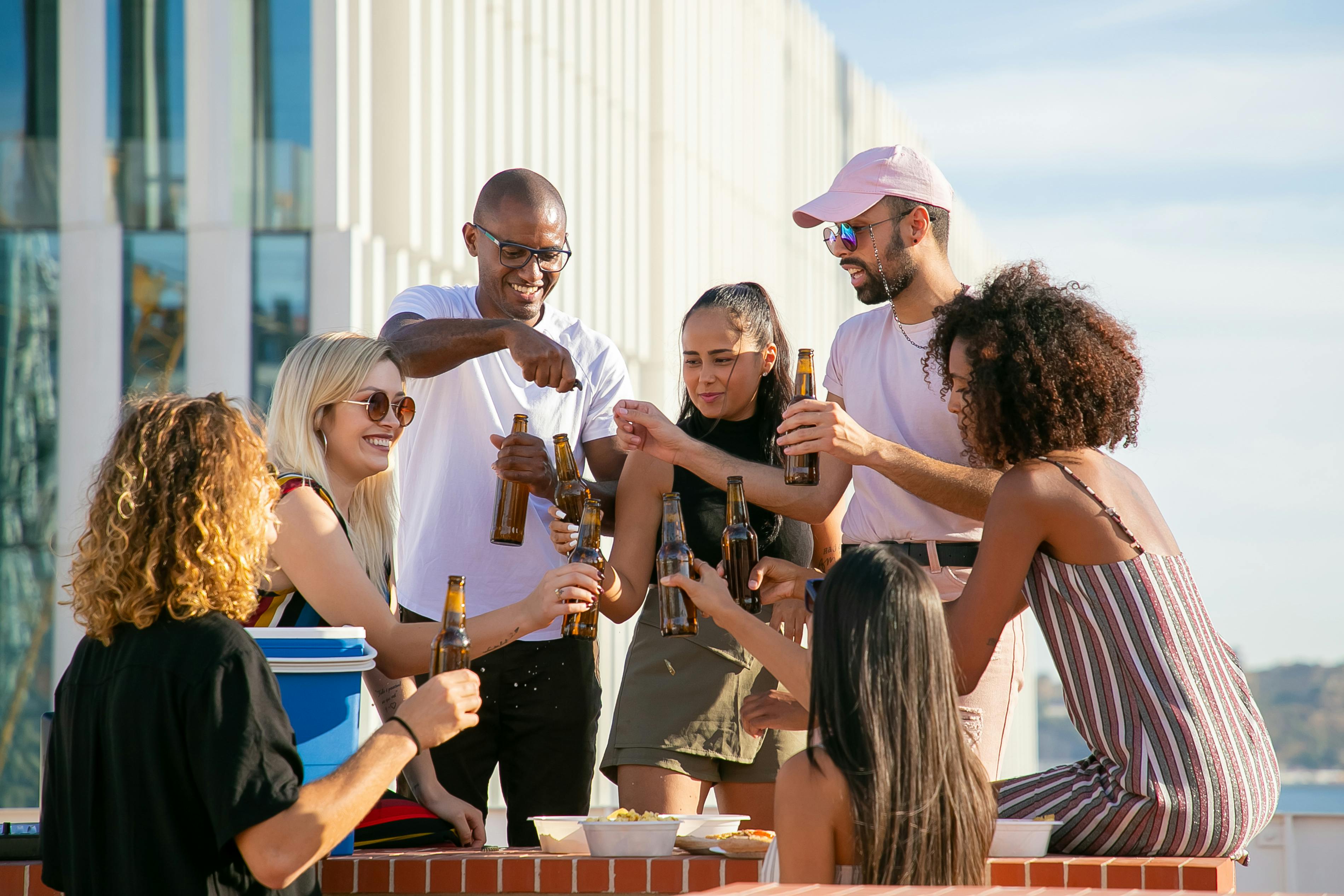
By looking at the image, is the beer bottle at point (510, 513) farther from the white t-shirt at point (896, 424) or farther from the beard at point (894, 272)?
the beard at point (894, 272)

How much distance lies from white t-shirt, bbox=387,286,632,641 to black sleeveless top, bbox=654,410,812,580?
1.44 ft

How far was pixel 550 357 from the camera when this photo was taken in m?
3.68

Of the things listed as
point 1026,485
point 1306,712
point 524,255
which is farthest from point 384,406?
point 1306,712

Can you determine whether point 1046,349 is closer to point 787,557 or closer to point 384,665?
point 787,557

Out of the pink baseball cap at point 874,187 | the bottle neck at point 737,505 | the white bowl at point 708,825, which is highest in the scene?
the pink baseball cap at point 874,187

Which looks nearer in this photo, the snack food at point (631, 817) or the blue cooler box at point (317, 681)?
the blue cooler box at point (317, 681)

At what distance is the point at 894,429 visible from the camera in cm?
376

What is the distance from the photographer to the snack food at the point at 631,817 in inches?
111

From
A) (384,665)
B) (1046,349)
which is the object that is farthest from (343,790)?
(1046,349)

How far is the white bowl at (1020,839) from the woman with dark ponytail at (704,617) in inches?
37.8

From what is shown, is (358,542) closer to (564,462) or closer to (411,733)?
(564,462)

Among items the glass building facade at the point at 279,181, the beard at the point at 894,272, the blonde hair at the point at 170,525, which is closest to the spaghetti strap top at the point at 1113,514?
the beard at the point at 894,272

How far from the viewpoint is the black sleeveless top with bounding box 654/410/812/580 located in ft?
12.5

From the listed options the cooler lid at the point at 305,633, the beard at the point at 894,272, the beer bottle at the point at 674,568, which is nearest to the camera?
the cooler lid at the point at 305,633
